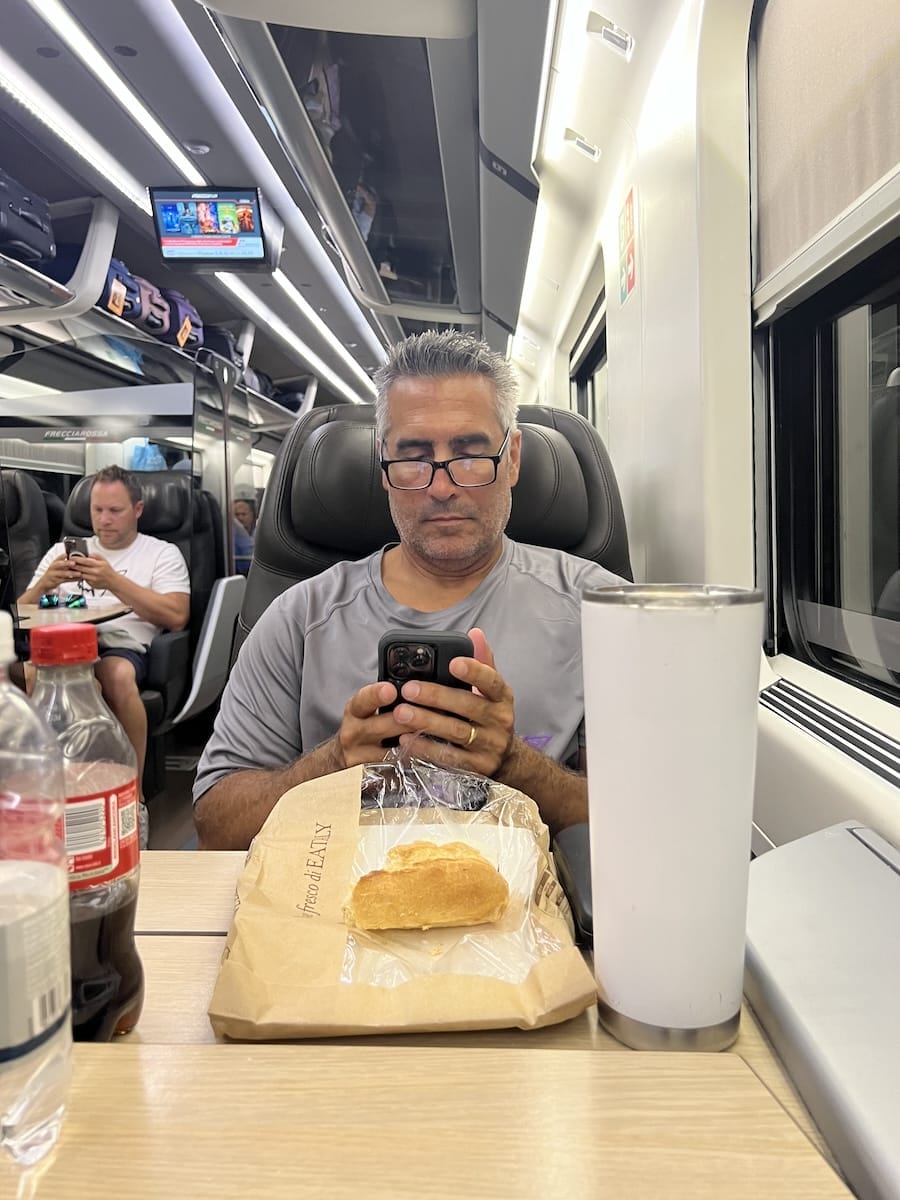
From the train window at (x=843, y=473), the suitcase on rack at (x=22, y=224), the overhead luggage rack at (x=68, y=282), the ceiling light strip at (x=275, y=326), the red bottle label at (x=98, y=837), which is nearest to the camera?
the red bottle label at (x=98, y=837)

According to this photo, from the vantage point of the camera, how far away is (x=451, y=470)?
1565 mm

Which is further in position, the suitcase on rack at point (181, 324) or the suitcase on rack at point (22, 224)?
the suitcase on rack at point (181, 324)

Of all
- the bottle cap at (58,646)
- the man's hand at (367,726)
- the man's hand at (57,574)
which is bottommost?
the man's hand at (367,726)

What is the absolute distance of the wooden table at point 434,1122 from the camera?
0.44 metres

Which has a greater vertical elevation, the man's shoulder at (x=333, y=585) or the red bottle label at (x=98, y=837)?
the man's shoulder at (x=333, y=585)

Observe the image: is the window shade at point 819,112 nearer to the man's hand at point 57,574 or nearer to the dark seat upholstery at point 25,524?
the man's hand at point 57,574

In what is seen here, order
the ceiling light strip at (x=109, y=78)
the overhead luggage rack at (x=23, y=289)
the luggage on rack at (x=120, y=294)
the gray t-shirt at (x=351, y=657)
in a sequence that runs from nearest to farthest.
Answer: the gray t-shirt at (x=351, y=657)
the ceiling light strip at (x=109, y=78)
the overhead luggage rack at (x=23, y=289)
the luggage on rack at (x=120, y=294)

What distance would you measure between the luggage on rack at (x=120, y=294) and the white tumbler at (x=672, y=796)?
19.1ft

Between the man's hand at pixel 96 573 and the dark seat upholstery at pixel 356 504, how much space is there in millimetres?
2095

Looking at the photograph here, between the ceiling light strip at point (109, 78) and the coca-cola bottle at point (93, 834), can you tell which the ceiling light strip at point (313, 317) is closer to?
the ceiling light strip at point (109, 78)

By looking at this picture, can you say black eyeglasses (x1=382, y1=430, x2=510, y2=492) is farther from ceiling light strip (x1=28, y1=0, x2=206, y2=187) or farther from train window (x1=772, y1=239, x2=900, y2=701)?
ceiling light strip (x1=28, y1=0, x2=206, y2=187)

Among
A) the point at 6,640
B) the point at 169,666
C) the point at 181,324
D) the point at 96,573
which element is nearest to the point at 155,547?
the point at 96,573

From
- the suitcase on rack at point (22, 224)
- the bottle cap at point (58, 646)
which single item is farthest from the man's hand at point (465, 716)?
the suitcase on rack at point (22, 224)

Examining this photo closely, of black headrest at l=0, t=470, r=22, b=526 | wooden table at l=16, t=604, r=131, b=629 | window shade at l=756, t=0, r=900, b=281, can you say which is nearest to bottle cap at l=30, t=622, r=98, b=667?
window shade at l=756, t=0, r=900, b=281
